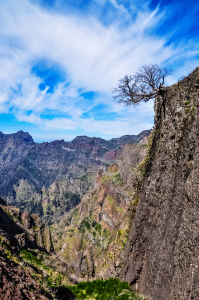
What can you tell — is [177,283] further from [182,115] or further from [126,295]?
[182,115]

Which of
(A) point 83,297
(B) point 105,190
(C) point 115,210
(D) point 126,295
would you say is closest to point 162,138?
(D) point 126,295

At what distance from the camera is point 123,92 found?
13938 millimetres

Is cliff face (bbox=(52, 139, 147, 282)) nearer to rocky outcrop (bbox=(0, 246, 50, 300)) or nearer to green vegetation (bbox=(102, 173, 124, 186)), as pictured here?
green vegetation (bbox=(102, 173, 124, 186))

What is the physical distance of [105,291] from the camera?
11633mm

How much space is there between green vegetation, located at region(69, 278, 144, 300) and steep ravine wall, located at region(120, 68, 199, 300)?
2.66ft

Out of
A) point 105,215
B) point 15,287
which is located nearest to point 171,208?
point 15,287

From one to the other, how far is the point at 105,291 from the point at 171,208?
26.2 ft

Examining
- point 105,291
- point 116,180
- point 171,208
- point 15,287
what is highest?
point 171,208

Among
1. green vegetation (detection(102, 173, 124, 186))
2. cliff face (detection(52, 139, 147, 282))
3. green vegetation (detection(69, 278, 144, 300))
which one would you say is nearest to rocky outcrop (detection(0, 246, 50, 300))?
green vegetation (detection(69, 278, 144, 300))

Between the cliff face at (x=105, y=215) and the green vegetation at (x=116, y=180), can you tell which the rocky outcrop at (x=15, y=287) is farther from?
the green vegetation at (x=116, y=180)

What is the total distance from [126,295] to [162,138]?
11.0 m

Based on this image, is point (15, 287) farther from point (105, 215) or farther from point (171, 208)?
point (105, 215)

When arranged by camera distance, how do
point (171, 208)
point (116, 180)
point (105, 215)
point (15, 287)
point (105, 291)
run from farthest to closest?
1. point (116, 180)
2. point (105, 215)
3. point (105, 291)
4. point (171, 208)
5. point (15, 287)

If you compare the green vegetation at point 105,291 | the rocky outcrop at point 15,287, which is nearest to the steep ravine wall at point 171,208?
the green vegetation at point 105,291
